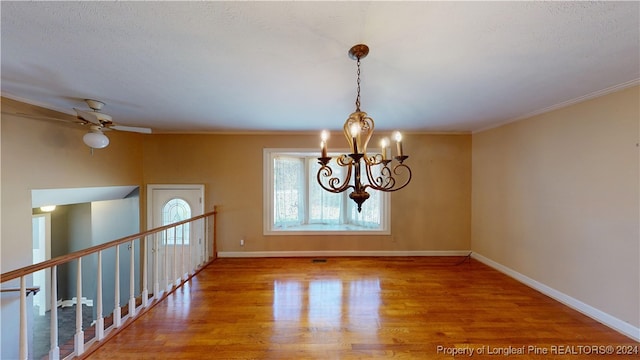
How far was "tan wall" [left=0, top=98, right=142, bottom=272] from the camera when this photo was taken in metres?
2.54

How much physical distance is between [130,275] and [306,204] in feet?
10.6

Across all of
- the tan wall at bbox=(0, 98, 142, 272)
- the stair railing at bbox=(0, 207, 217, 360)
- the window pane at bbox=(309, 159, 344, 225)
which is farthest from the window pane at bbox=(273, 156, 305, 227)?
the tan wall at bbox=(0, 98, 142, 272)

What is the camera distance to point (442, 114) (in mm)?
3395

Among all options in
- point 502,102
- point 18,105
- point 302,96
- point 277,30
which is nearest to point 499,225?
point 502,102

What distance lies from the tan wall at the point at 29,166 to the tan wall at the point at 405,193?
166 centimetres

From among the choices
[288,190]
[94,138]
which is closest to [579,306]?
[288,190]

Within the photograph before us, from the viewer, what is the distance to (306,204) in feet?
17.6

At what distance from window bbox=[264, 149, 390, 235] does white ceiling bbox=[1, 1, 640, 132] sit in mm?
1996

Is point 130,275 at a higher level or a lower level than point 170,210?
lower

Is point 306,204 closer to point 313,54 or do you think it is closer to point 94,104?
point 94,104

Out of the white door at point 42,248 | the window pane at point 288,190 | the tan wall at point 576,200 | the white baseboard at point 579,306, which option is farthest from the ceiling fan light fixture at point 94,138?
the white baseboard at point 579,306

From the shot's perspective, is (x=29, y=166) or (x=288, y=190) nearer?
(x=29, y=166)

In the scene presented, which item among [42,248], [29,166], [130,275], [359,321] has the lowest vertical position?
[359,321]

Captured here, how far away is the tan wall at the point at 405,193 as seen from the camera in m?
4.61
